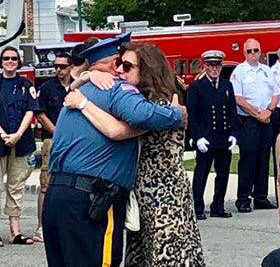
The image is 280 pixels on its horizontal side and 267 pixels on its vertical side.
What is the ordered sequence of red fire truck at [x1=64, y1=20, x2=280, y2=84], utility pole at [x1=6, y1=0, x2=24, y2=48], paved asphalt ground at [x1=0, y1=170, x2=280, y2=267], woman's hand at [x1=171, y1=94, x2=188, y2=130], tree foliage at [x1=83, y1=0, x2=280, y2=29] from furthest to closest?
tree foliage at [x1=83, y1=0, x2=280, y2=29] < red fire truck at [x1=64, y1=20, x2=280, y2=84] < utility pole at [x1=6, y1=0, x2=24, y2=48] < paved asphalt ground at [x1=0, y1=170, x2=280, y2=267] < woman's hand at [x1=171, y1=94, x2=188, y2=130]

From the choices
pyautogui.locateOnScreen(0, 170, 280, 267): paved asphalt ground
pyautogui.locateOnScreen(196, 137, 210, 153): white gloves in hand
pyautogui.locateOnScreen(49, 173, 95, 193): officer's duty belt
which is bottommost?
pyautogui.locateOnScreen(0, 170, 280, 267): paved asphalt ground

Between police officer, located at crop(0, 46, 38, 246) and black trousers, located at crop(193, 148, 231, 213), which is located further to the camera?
black trousers, located at crop(193, 148, 231, 213)

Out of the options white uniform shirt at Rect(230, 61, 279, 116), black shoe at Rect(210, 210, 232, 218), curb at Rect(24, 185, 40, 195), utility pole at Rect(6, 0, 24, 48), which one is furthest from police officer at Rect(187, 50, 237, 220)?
curb at Rect(24, 185, 40, 195)

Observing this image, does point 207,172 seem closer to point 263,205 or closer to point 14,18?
point 263,205

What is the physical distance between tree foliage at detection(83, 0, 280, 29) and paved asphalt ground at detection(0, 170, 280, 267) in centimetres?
2186

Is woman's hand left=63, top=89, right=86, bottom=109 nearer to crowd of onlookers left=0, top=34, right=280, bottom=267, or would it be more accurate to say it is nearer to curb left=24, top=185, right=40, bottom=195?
crowd of onlookers left=0, top=34, right=280, bottom=267

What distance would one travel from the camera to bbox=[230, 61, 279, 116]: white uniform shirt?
1196cm

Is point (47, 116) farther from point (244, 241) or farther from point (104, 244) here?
point (104, 244)

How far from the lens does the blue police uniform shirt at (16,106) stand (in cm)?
977

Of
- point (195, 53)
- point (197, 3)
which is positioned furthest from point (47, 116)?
point (197, 3)

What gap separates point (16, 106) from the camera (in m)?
9.78

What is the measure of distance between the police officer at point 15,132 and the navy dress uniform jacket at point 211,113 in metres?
2.11

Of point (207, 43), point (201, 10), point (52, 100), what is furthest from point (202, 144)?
point (201, 10)

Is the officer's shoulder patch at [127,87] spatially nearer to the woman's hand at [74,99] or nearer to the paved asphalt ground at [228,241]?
the woman's hand at [74,99]
